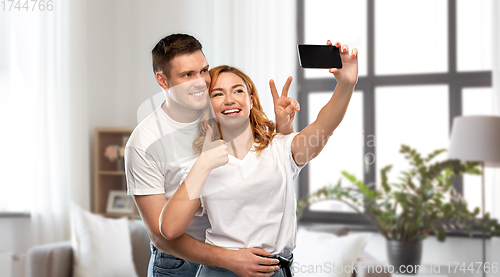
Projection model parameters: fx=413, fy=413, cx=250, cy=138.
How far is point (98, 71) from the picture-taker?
6.53ft

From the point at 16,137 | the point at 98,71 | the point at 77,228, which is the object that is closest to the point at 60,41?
the point at 98,71

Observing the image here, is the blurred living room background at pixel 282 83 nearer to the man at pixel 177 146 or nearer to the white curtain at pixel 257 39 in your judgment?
the white curtain at pixel 257 39

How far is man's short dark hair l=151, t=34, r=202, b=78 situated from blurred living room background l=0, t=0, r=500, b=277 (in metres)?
0.93

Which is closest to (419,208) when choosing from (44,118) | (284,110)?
(284,110)

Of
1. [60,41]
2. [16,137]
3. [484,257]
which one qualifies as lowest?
[484,257]

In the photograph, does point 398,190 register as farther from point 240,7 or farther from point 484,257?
point 240,7

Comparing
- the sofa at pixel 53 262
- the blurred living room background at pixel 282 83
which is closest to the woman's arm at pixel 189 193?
the blurred living room background at pixel 282 83

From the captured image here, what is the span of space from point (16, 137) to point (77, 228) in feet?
1.75

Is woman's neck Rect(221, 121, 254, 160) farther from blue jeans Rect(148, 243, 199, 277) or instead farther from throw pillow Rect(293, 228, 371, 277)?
throw pillow Rect(293, 228, 371, 277)

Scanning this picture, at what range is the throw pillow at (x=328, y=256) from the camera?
49.0 inches

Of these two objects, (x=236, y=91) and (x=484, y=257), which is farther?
(x=484, y=257)

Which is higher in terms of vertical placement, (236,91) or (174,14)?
(174,14)

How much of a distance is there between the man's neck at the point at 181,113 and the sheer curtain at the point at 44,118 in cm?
140

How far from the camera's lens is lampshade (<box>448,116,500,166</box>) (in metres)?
1.58
